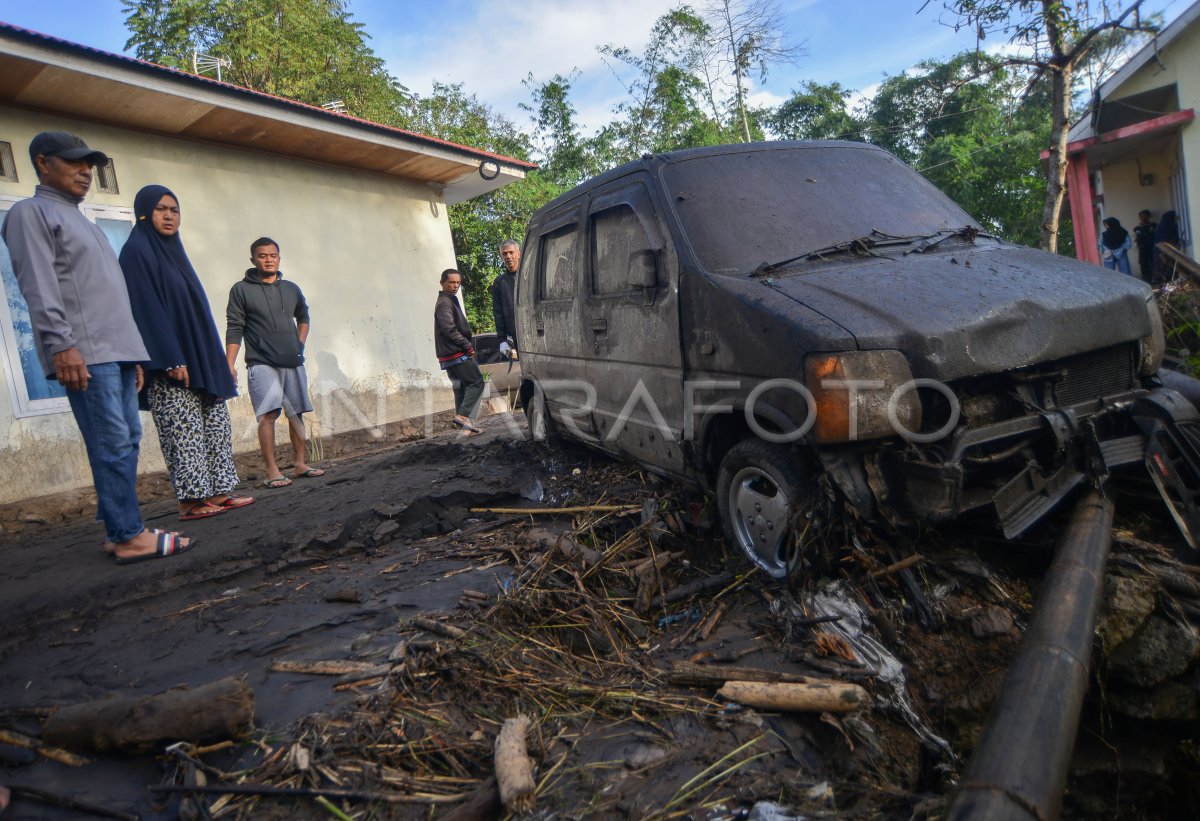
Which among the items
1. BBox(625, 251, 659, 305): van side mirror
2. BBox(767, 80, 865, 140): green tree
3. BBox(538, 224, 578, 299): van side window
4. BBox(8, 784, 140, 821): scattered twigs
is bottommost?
BBox(8, 784, 140, 821): scattered twigs

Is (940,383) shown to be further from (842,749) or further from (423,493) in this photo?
(423,493)

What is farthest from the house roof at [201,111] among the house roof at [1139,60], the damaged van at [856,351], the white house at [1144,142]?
the white house at [1144,142]

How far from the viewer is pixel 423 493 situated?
206 inches

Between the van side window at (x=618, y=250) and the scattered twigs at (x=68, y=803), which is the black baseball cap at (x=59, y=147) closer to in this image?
the van side window at (x=618, y=250)

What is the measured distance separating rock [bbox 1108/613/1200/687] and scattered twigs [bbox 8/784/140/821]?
10.0 feet

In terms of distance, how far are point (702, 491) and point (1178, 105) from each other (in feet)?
47.4

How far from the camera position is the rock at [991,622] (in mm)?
2564

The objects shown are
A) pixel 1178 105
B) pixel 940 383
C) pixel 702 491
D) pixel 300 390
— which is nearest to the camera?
pixel 940 383

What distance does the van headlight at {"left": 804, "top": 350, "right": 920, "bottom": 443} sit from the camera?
2.64 metres

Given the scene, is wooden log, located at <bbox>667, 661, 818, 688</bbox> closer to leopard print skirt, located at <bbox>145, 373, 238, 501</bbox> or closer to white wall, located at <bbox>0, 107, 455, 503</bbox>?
leopard print skirt, located at <bbox>145, 373, 238, 501</bbox>

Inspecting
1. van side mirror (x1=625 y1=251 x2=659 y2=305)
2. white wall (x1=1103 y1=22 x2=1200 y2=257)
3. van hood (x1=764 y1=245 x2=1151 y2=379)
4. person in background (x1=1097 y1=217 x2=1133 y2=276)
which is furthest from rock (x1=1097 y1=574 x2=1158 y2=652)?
person in background (x1=1097 y1=217 x2=1133 y2=276)

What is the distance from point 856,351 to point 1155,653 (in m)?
1.37

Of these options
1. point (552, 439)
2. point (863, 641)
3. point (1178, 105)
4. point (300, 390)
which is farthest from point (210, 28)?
point (863, 641)

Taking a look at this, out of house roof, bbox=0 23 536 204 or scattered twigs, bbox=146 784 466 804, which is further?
house roof, bbox=0 23 536 204
